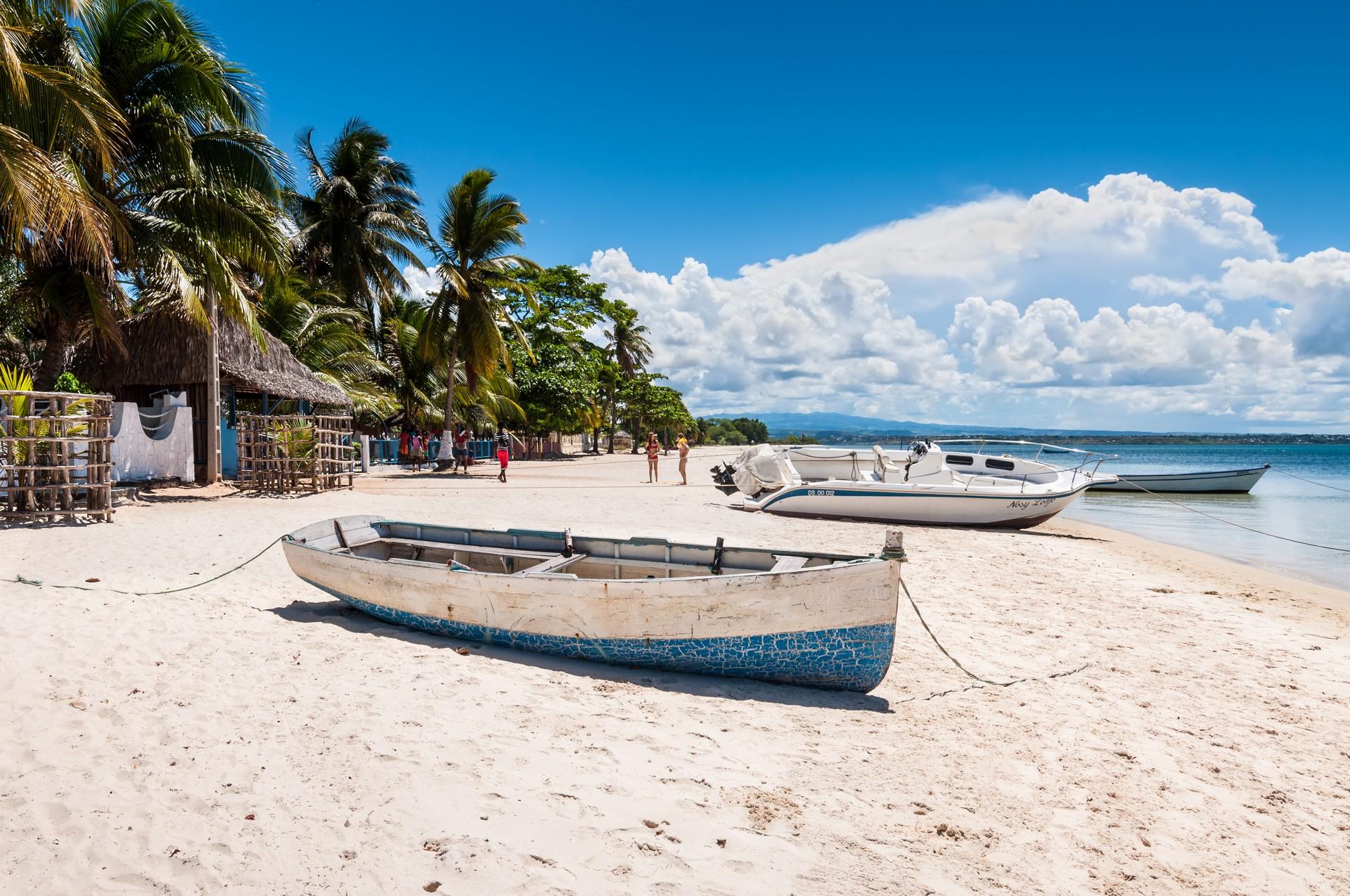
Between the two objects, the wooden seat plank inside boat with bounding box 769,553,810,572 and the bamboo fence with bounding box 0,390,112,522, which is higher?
the bamboo fence with bounding box 0,390,112,522

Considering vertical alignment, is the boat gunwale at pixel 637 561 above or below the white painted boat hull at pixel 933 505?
above

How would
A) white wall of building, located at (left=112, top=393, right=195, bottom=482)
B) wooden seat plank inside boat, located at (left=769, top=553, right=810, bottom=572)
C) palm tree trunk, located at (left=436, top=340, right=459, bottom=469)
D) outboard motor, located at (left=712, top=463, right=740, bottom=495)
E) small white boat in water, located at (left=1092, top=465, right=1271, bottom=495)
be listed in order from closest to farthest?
wooden seat plank inside boat, located at (left=769, top=553, right=810, bottom=572) < white wall of building, located at (left=112, top=393, right=195, bottom=482) < outboard motor, located at (left=712, top=463, right=740, bottom=495) < palm tree trunk, located at (left=436, top=340, right=459, bottom=469) < small white boat in water, located at (left=1092, top=465, right=1271, bottom=495)

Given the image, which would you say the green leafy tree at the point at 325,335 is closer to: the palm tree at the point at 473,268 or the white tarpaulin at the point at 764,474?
the palm tree at the point at 473,268

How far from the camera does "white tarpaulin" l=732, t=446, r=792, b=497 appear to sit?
1631cm

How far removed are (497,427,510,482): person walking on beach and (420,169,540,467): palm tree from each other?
11.0 ft

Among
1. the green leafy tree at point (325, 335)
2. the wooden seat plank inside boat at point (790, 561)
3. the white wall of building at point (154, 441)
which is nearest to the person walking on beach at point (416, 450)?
the green leafy tree at point (325, 335)

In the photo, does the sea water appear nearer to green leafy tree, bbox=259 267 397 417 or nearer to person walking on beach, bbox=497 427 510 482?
person walking on beach, bbox=497 427 510 482

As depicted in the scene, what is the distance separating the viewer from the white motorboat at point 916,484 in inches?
557

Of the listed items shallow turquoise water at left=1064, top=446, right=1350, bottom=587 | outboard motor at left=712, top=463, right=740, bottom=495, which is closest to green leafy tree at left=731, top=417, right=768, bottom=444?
shallow turquoise water at left=1064, top=446, right=1350, bottom=587

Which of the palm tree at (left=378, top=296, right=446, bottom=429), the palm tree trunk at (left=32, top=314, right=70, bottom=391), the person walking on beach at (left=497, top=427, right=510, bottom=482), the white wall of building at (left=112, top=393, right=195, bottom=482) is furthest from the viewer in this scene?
the palm tree at (left=378, top=296, right=446, bottom=429)

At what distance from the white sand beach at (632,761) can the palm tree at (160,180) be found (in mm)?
8846

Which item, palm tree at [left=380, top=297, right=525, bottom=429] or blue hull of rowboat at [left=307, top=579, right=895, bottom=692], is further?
palm tree at [left=380, top=297, right=525, bottom=429]

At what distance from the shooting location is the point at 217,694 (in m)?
4.56

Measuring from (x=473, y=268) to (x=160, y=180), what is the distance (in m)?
10.6
